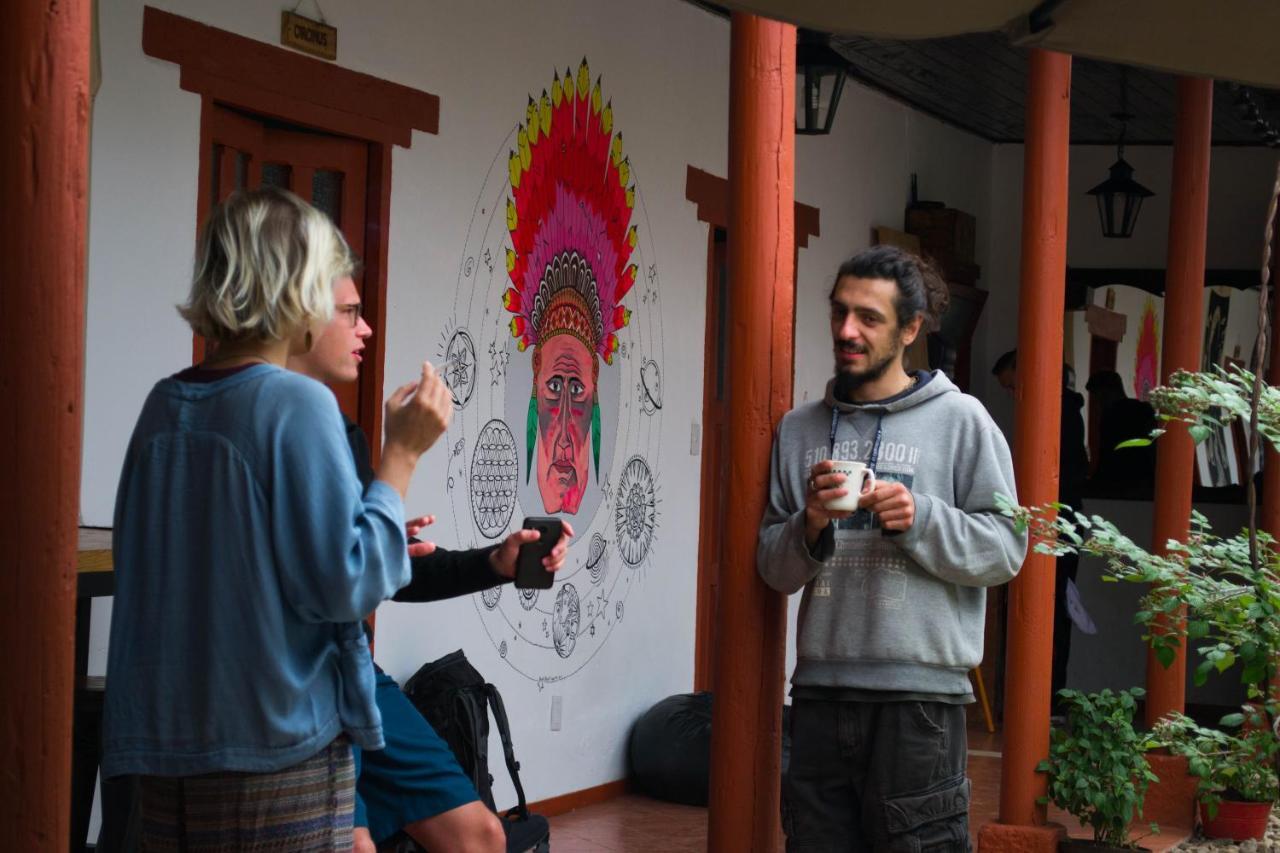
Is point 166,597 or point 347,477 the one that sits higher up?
point 347,477

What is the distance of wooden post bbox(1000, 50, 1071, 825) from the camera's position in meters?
5.77

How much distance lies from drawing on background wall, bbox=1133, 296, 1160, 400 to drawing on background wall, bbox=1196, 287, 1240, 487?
334mm

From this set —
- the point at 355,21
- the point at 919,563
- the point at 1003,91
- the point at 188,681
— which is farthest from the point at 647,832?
the point at 1003,91

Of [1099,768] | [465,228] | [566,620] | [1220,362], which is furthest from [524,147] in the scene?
[1220,362]

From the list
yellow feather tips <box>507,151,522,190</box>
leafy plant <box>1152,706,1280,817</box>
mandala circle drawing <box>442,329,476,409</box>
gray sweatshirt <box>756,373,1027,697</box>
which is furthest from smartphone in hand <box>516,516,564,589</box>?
yellow feather tips <box>507,151,522,190</box>

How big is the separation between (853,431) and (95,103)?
2459 mm

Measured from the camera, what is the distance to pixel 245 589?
228cm

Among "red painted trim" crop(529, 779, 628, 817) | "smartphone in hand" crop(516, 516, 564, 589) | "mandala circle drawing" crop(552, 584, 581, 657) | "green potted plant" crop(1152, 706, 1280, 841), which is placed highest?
"smartphone in hand" crop(516, 516, 564, 589)

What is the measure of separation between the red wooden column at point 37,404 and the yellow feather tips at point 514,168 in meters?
4.42

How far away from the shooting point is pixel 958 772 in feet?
11.5

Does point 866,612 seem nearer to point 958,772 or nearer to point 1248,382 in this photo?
point 958,772

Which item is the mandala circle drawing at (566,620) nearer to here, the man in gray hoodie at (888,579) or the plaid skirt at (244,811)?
the man in gray hoodie at (888,579)

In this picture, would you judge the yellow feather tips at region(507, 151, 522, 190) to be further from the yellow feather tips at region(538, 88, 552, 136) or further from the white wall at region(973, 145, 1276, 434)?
the white wall at region(973, 145, 1276, 434)

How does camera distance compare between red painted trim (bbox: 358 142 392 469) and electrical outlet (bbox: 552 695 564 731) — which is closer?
red painted trim (bbox: 358 142 392 469)
